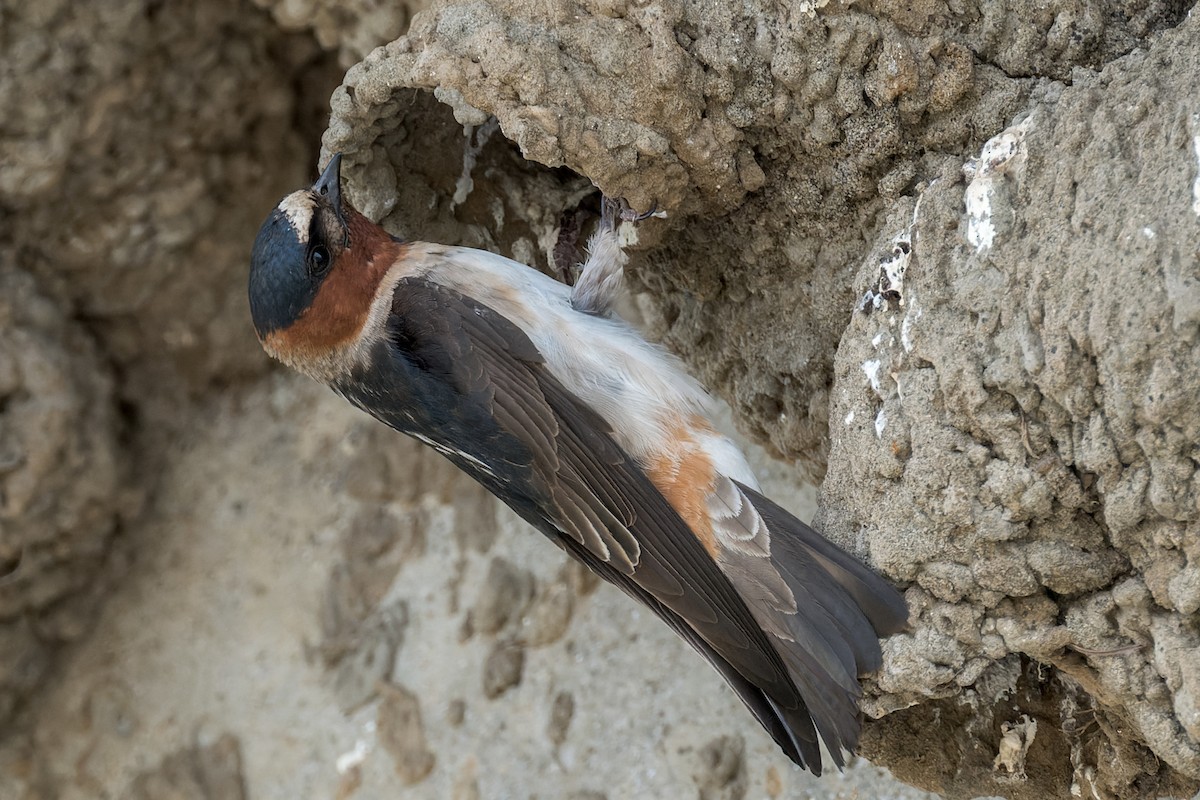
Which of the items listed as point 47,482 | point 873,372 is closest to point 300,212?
point 873,372

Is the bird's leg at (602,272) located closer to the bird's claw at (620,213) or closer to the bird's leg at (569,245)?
the bird's claw at (620,213)

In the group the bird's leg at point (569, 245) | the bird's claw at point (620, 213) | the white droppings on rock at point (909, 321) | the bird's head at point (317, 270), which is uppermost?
the white droppings on rock at point (909, 321)

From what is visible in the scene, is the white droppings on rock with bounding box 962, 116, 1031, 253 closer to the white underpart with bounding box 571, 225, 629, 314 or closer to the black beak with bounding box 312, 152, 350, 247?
the white underpart with bounding box 571, 225, 629, 314

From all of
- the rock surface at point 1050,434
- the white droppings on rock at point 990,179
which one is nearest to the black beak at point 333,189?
the rock surface at point 1050,434

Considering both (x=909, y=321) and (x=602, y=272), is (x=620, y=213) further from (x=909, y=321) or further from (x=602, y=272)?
(x=909, y=321)

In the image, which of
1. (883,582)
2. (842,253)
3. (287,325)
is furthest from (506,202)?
(883,582)

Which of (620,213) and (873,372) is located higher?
(873,372)
